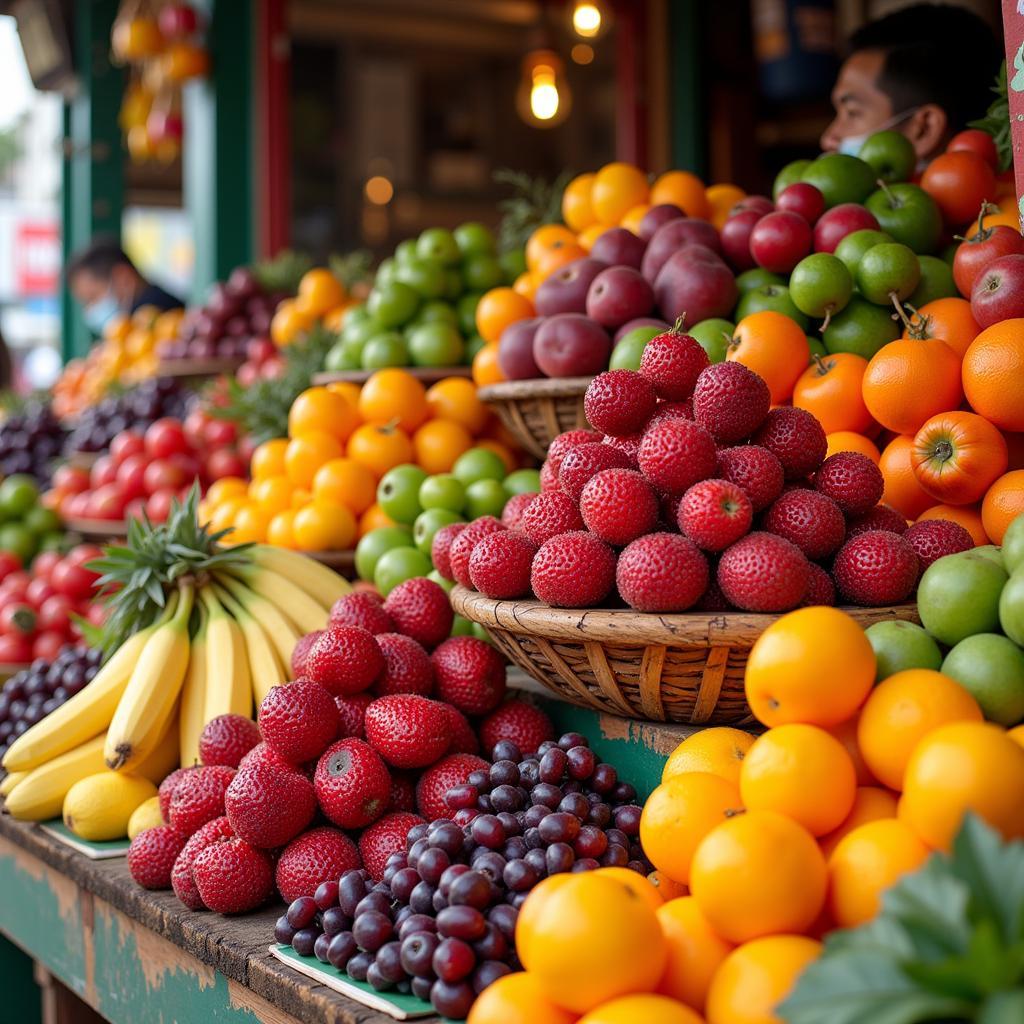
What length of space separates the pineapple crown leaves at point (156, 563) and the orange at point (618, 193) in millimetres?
1242

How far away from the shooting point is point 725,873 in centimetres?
113

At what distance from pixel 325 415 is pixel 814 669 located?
190cm

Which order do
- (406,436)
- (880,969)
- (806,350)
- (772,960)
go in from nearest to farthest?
(880,969) < (772,960) < (806,350) < (406,436)

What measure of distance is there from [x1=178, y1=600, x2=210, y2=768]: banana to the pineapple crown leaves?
14cm

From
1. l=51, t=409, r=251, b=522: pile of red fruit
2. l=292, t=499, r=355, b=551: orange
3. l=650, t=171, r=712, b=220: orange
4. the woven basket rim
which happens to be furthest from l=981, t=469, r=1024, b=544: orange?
l=51, t=409, r=251, b=522: pile of red fruit

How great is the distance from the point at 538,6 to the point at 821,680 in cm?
673

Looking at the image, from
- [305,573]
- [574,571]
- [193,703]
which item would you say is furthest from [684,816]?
[305,573]

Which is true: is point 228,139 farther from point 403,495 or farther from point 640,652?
point 640,652

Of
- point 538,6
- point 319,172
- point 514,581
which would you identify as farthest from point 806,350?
point 319,172

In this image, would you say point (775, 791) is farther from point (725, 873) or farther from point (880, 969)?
point (880, 969)

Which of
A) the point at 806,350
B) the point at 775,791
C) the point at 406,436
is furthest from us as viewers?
A: the point at 406,436

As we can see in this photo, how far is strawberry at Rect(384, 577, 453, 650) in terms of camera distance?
1966mm

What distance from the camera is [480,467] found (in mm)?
2639

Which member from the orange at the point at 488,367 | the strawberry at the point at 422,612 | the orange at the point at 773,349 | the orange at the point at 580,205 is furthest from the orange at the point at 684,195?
the strawberry at the point at 422,612
